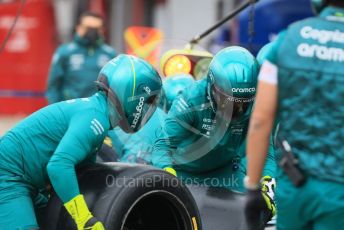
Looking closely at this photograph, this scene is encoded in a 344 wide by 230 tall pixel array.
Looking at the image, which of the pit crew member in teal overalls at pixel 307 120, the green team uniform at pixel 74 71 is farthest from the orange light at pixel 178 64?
the pit crew member in teal overalls at pixel 307 120

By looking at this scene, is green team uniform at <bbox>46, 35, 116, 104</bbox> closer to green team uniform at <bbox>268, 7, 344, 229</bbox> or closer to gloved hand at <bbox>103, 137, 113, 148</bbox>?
gloved hand at <bbox>103, 137, 113, 148</bbox>

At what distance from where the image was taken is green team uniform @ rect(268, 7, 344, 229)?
3.58m

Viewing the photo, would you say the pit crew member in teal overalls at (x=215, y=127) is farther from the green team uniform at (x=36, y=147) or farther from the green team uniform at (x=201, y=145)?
the green team uniform at (x=36, y=147)

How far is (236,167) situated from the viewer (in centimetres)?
584

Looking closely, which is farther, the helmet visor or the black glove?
the helmet visor

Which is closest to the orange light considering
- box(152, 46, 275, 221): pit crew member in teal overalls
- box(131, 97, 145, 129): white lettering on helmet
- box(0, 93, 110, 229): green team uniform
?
box(152, 46, 275, 221): pit crew member in teal overalls

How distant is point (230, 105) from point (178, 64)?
1.96m

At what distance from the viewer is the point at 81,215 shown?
441 centimetres

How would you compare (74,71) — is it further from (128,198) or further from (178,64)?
(128,198)

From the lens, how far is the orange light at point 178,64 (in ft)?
23.4

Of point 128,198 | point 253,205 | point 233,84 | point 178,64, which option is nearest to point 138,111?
point 128,198

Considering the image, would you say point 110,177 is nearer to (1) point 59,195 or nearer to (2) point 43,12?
(1) point 59,195

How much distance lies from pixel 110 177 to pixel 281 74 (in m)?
1.47

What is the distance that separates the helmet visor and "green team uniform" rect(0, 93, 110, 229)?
823 millimetres
